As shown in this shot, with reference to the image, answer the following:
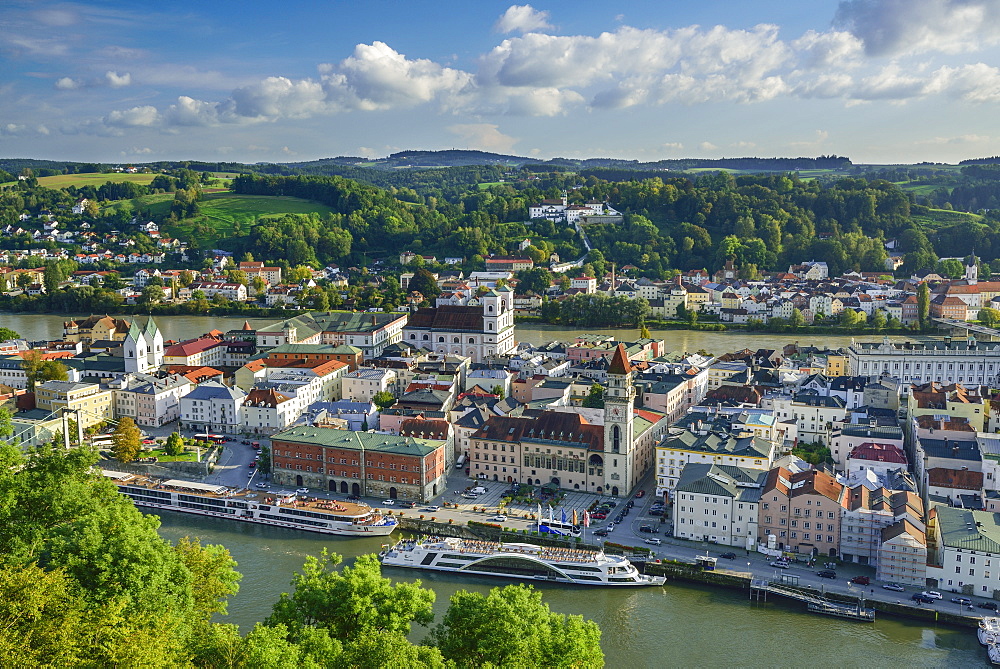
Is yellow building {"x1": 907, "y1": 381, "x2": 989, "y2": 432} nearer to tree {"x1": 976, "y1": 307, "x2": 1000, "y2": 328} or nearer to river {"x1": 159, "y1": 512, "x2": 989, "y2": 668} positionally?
river {"x1": 159, "y1": 512, "x2": 989, "y2": 668}

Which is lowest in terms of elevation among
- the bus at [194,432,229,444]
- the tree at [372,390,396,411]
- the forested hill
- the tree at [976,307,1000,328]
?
the bus at [194,432,229,444]

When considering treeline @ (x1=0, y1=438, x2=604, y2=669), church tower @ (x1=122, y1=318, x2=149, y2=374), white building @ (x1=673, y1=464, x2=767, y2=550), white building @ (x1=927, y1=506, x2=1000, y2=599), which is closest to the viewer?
treeline @ (x1=0, y1=438, x2=604, y2=669)

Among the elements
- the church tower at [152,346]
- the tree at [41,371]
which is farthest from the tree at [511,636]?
the church tower at [152,346]

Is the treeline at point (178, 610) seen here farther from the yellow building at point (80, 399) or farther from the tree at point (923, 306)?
the tree at point (923, 306)

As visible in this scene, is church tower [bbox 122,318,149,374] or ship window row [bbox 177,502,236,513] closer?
ship window row [bbox 177,502,236,513]

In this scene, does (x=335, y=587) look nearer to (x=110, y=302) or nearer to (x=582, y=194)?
(x=110, y=302)

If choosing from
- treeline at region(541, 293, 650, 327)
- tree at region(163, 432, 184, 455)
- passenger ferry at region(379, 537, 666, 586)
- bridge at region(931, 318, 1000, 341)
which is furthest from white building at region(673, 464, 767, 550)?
treeline at region(541, 293, 650, 327)
